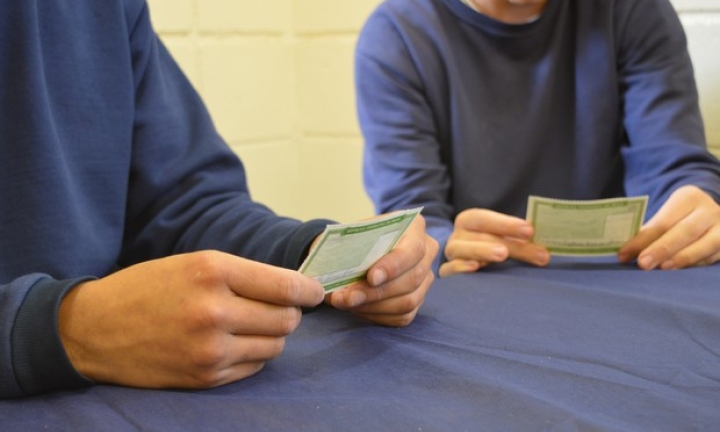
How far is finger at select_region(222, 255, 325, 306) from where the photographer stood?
730 mm

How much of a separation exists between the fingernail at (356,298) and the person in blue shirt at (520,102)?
647 mm

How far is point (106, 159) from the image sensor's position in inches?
42.7

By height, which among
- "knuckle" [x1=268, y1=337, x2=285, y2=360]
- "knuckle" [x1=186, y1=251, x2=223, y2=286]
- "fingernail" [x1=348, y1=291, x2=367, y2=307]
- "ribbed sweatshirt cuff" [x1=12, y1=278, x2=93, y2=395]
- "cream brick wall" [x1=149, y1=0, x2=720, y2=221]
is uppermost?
"knuckle" [x1=186, y1=251, x2=223, y2=286]

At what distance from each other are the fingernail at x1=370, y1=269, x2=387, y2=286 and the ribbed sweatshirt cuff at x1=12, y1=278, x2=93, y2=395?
12.2 inches

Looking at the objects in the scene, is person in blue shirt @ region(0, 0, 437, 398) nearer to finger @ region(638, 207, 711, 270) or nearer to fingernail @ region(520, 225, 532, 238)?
fingernail @ region(520, 225, 532, 238)

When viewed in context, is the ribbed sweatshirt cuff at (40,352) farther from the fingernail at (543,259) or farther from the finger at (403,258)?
the fingernail at (543,259)

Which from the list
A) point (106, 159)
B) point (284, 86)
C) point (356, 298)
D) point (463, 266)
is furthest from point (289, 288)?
point (284, 86)

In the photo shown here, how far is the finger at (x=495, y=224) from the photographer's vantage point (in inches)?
50.6

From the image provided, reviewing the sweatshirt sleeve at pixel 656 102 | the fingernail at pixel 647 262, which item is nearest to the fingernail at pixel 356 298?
the fingernail at pixel 647 262

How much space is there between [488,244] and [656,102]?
22.0 inches

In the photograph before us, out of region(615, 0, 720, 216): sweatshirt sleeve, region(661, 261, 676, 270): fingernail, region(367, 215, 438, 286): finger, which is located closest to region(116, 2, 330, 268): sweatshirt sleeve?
region(367, 215, 438, 286): finger

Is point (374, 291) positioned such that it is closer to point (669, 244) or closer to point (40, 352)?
point (40, 352)

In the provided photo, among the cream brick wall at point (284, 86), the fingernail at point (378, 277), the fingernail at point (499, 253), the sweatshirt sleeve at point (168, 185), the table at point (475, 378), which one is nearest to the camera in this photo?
the table at point (475, 378)

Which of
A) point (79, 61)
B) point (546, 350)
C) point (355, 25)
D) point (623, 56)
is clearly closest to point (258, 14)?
point (355, 25)
